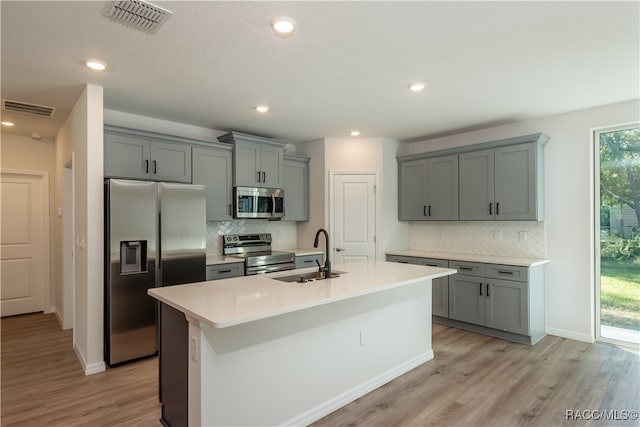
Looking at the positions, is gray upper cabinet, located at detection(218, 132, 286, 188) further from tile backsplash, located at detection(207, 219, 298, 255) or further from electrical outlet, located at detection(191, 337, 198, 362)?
electrical outlet, located at detection(191, 337, 198, 362)

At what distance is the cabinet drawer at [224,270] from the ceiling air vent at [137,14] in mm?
2434

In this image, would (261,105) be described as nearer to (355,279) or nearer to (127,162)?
(127,162)

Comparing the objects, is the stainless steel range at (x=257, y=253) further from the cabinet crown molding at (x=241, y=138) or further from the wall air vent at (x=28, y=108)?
the wall air vent at (x=28, y=108)

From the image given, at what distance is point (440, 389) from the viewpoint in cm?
281

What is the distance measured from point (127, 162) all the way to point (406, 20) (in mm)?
3012

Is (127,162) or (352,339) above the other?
(127,162)

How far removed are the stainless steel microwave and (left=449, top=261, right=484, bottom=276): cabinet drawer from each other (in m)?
2.36

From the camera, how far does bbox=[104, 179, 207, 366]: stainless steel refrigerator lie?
10.5 ft

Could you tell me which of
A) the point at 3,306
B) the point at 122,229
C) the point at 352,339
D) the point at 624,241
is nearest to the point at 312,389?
the point at 352,339

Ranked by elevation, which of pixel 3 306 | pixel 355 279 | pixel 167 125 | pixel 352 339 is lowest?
pixel 3 306

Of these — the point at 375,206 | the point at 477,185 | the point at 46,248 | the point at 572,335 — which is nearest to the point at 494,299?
the point at 572,335

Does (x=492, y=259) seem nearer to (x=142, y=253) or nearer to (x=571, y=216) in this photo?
(x=571, y=216)

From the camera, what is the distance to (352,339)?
8.80 feet

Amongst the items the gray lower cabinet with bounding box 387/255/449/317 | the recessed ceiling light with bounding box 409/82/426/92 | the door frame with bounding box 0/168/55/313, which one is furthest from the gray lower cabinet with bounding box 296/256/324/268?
the door frame with bounding box 0/168/55/313
